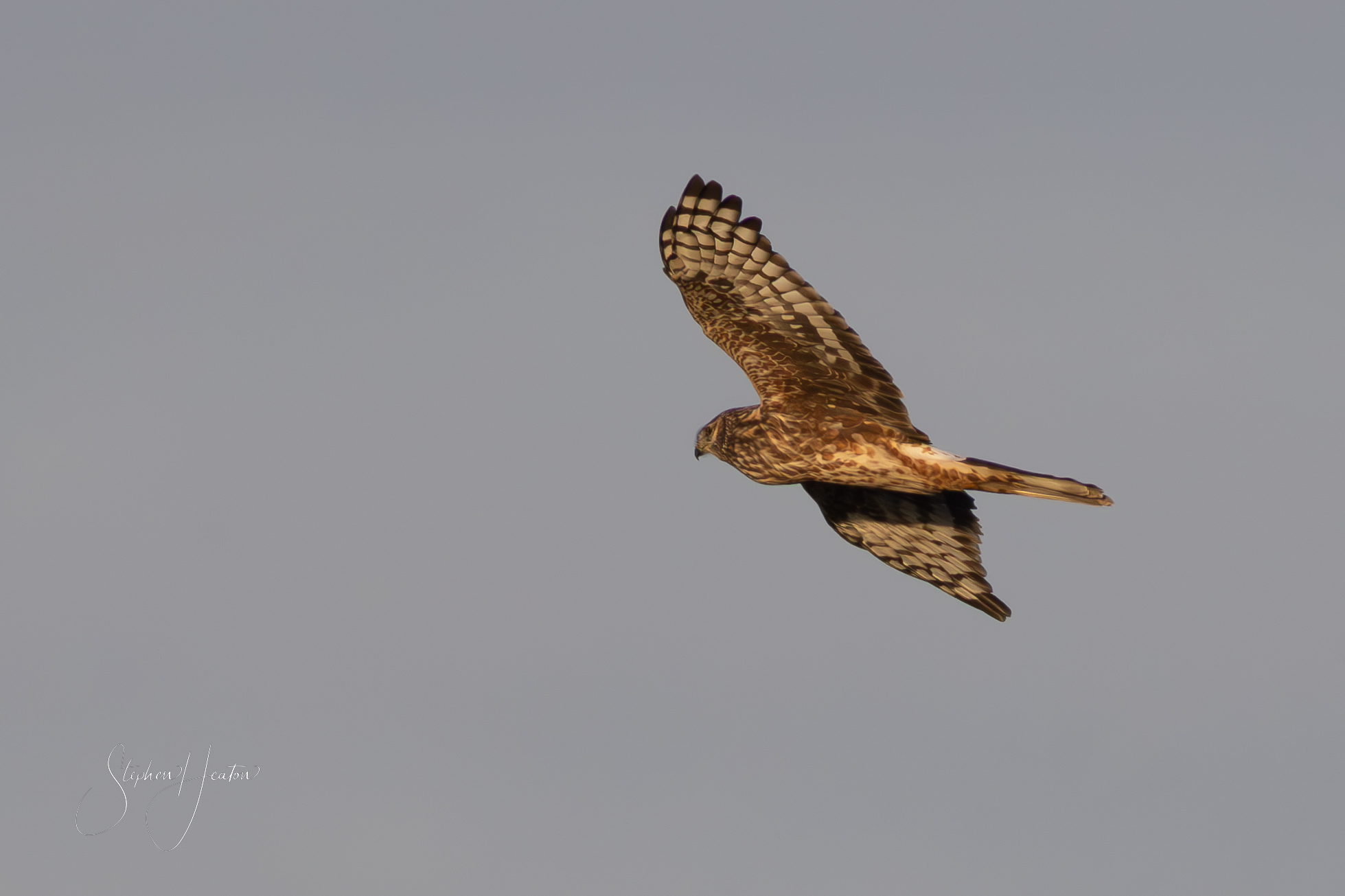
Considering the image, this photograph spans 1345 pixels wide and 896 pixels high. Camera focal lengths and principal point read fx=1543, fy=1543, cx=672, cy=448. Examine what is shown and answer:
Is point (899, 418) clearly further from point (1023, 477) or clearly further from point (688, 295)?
point (688, 295)

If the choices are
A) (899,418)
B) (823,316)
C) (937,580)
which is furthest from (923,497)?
(823,316)

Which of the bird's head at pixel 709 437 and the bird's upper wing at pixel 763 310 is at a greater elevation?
the bird's upper wing at pixel 763 310

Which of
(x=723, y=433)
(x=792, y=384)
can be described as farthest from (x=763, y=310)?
(x=723, y=433)

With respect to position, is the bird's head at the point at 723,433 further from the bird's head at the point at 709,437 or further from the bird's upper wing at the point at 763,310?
the bird's upper wing at the point at 763,310

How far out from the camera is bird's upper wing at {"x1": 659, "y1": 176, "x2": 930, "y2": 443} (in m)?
11.6

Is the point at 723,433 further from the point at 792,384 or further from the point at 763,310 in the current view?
the point at 763,310

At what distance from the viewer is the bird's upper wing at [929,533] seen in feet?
45.2

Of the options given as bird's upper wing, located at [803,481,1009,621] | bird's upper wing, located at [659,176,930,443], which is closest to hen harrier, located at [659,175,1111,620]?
bird's upper wing, located at [659,176,930,443]

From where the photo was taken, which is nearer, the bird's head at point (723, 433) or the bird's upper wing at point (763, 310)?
the bird's upper wing at point (763, 310)

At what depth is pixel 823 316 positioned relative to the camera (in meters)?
11.6

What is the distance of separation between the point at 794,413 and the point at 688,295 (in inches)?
50.2

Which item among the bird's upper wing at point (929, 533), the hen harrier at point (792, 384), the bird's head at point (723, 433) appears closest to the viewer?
the hen harrier at point (792, 384)

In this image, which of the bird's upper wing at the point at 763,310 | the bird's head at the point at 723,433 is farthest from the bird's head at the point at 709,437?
the bird's upper wing at the point at 763,310

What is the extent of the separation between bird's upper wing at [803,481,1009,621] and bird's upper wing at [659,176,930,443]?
75.2 inches
